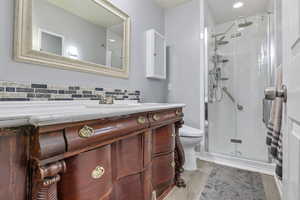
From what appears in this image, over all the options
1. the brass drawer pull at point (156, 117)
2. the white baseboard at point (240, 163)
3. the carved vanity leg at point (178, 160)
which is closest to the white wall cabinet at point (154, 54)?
the carved vanity leg at point (178, 160)

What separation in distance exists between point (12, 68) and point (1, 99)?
20 cm

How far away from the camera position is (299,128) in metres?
0.43

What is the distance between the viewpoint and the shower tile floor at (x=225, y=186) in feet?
4.36

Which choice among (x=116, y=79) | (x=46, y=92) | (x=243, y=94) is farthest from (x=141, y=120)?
(x=243, y=94)

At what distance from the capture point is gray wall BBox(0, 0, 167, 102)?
2.92 ft

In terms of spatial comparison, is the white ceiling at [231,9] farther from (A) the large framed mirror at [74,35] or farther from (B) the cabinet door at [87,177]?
(B) the cabinet door at [87,177]

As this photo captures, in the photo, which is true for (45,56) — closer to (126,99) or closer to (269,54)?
(126,99)

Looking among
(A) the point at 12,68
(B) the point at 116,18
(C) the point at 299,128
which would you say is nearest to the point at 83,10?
(B) the point at 116,18

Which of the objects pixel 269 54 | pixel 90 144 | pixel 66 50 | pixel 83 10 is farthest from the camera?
pixel 269 54

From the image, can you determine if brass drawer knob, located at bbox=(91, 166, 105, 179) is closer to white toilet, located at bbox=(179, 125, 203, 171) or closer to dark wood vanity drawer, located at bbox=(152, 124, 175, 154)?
dark wood vanity drawer, located at bbox=(152, 124, 175, 154)

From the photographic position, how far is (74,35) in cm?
124

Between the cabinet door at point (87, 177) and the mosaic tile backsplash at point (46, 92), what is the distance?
0.66 metres

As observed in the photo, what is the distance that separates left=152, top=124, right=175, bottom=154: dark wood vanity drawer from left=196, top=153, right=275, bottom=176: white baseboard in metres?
1.14

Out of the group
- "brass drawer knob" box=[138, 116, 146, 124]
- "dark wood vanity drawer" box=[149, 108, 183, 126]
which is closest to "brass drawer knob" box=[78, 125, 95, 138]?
"brass drawer knob" box=[138, 116, 146, 124]
